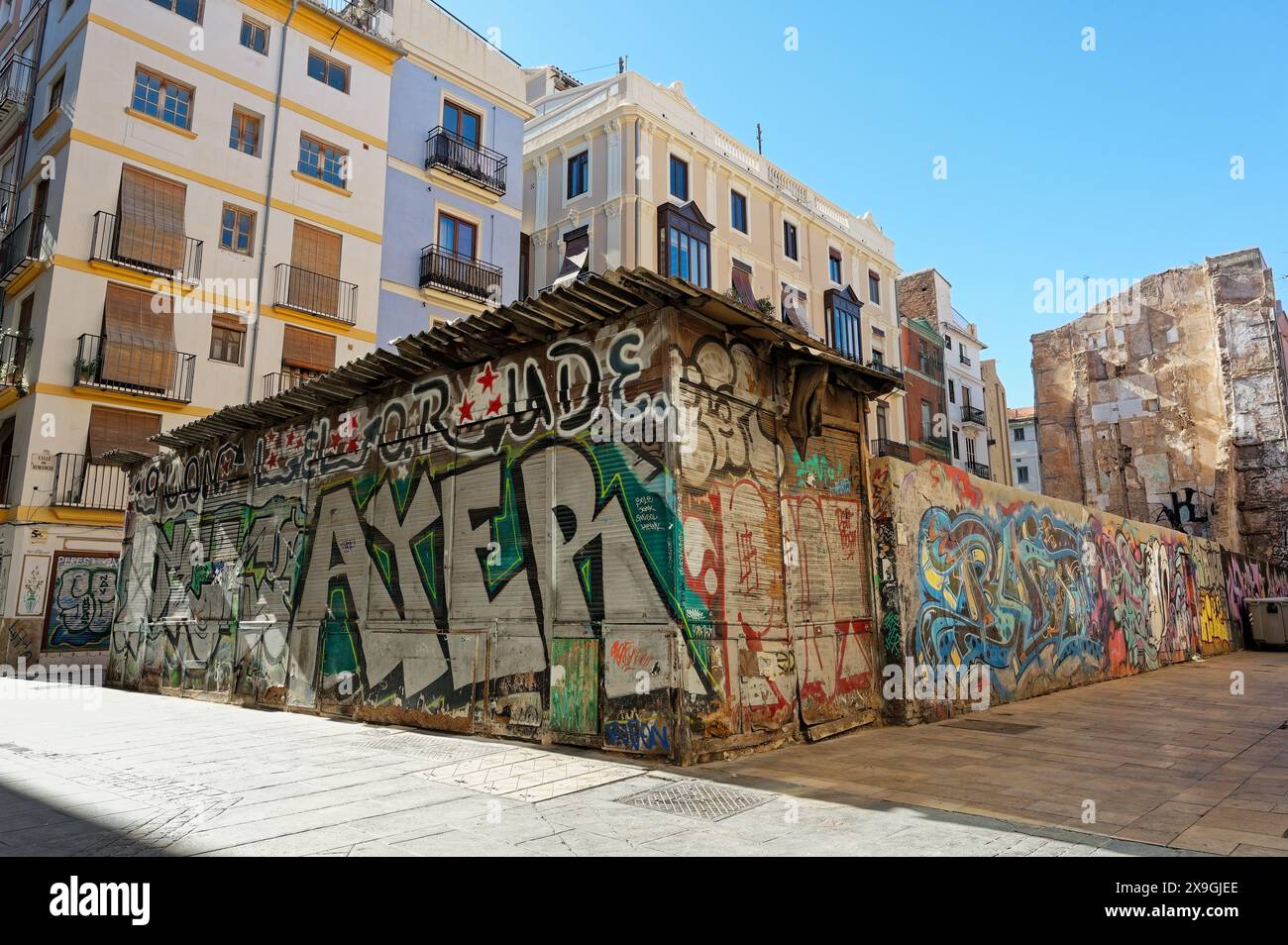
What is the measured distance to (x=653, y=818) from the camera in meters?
4.73

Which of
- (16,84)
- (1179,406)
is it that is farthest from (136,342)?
(1179,406)

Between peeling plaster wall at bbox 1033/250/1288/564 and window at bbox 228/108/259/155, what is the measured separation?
3106cm

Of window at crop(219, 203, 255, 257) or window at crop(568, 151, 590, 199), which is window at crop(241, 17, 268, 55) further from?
window at crop(568, 151, 590, 199)

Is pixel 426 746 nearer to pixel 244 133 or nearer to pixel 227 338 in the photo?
pixel 227 338

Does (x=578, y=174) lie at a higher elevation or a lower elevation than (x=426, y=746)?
higher

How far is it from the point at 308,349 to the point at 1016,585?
59.3 feet

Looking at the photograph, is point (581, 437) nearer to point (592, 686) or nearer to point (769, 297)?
point (592, 686)

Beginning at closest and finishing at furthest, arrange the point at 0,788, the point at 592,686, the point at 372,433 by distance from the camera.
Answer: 1. the point at 0,788
2. the point at 592,686
3. the point at 372,433

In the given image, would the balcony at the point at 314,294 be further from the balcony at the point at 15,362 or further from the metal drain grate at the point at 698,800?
the metal drain grate at the point at 698,800

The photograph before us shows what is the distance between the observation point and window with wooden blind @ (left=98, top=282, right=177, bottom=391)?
714 inches

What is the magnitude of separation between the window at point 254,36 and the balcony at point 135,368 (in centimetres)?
884

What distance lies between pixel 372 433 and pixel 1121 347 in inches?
1274

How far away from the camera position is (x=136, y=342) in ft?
60.6


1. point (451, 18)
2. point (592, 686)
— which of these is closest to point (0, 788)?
point (592, 686)
